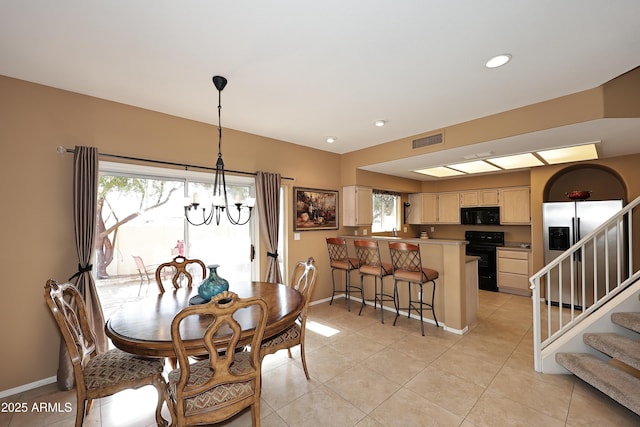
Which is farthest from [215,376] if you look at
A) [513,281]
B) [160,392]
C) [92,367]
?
[513,281]

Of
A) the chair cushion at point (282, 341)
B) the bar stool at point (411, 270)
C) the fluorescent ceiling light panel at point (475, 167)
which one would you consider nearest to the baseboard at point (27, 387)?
the chair cushion at point (282, 341)

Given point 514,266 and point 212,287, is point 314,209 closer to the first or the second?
point 212,287

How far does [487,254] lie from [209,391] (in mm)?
5624

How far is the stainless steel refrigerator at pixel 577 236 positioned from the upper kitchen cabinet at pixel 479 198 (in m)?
1.16

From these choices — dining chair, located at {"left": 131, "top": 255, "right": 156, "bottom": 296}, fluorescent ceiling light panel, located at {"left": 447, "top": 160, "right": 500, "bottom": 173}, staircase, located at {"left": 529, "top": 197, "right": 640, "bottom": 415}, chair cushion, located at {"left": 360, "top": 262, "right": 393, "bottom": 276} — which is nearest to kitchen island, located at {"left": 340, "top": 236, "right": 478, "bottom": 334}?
chair cushion, located at {"left": 360, "top": 262, "right": 393, "bottom": 276}

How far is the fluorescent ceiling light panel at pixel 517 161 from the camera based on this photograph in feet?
13.2

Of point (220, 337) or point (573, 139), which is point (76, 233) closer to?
point (220, 337)

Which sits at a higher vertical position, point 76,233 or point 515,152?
point 515,152

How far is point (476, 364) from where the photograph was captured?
2.70 metres

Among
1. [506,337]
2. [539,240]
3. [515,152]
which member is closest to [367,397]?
[506,337]

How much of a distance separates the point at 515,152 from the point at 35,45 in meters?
5.05

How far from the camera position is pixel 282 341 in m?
2.32

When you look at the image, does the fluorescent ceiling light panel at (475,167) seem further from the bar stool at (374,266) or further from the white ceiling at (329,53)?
the bar stool at (374,266)

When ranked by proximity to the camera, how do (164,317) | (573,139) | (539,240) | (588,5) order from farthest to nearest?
(539,240)
(573,139)
(164,317)
(588,5)
